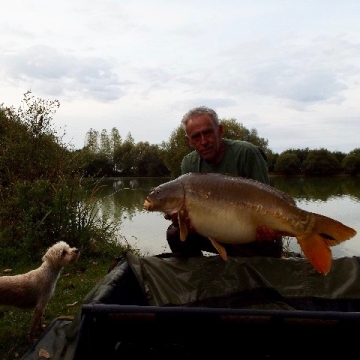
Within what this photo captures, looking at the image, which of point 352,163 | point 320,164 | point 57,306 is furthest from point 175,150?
point 57,306

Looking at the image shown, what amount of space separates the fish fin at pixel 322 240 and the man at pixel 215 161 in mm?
635

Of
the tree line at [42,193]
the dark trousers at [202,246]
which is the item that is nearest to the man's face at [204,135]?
the dark trousers at [202,246]

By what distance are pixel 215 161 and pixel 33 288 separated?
5.10ft

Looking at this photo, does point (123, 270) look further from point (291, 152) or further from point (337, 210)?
point (291, 152)

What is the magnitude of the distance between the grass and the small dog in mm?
147

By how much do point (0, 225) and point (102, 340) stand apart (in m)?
4.64

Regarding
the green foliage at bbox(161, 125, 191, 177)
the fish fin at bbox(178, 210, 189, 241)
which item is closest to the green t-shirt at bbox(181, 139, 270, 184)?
the fish fin at bbox(178, 210, 189, 241)

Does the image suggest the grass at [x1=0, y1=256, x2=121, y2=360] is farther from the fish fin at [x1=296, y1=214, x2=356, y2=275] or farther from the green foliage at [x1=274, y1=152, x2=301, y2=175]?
the green foliage at [x1=274, y1=152, x2=301, y2=175]

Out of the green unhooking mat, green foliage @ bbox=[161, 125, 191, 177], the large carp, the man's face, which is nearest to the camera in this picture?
the green unhooking mat

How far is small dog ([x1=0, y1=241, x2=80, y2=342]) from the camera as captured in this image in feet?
8.93

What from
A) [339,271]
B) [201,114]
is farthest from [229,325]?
[201,114]

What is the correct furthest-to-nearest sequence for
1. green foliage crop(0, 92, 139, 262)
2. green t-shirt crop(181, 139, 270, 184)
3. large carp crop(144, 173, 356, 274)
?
green foliage crop(0, 92, 139, 262), green t-shirt crop(181, 139, 270, 184), large carp crop(144, 173, 356, 274)

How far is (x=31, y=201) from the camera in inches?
203

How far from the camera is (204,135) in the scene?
2527 millimetres
